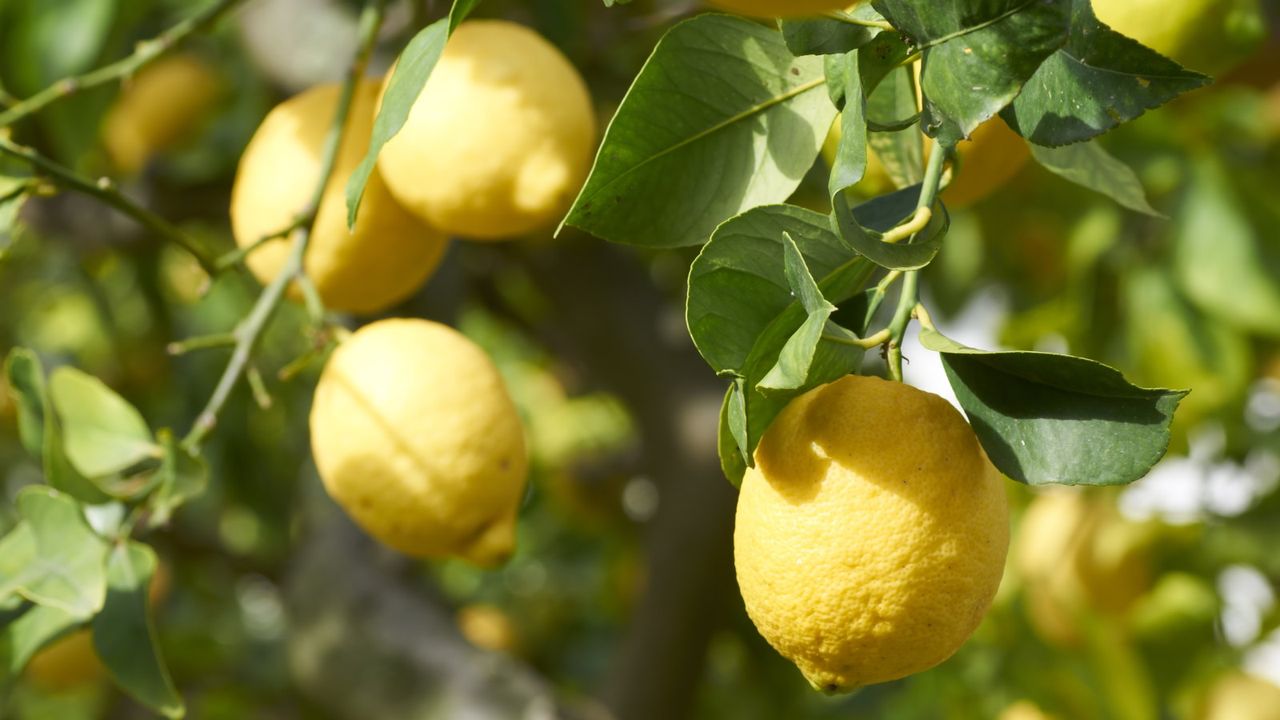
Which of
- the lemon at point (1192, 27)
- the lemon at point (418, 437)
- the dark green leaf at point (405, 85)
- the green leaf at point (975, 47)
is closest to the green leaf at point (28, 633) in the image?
the lemon at point (418, 437)

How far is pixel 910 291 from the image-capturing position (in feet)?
1.73

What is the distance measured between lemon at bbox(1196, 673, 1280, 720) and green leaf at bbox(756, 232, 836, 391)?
1046 millimetres

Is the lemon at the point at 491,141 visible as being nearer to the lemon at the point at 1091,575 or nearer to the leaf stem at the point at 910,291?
the leaf stem at the point at 910,291

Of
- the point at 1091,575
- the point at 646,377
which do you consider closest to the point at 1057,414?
the point at 1091,575

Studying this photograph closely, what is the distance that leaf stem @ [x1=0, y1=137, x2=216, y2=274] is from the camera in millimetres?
659

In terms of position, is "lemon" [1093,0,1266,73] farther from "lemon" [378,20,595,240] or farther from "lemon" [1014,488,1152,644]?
"lemon" [1014,488,1152,644]

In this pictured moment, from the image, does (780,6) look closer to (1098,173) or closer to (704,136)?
(704,136)

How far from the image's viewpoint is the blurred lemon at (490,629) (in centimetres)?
202

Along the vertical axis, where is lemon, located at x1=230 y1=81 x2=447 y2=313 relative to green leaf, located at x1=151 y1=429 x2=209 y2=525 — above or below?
above

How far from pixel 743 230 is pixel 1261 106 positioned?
1.13 m

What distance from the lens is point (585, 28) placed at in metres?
1.18

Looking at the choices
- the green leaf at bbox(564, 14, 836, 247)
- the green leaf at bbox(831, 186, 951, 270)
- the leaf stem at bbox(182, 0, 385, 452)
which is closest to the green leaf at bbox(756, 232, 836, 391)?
the green leaf at bbox(831, 186, 951, 270)

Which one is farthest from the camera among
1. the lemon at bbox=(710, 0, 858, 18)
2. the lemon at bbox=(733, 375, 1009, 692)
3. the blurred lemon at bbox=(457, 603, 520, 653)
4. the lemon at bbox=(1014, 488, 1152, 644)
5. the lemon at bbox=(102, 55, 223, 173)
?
the blurred lemon at bbox=(457, 603, 520, 653)

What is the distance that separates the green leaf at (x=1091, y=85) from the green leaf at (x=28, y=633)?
0.53 meters
